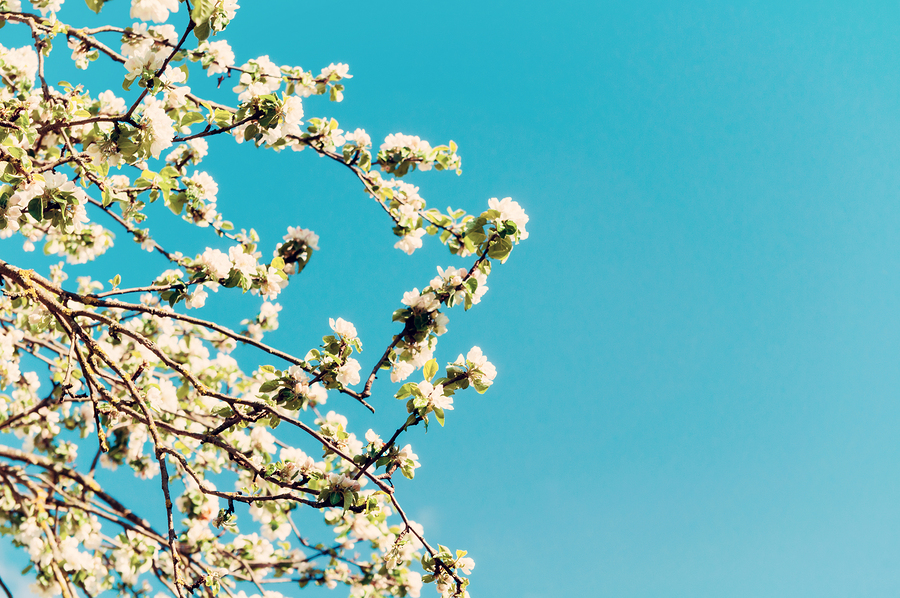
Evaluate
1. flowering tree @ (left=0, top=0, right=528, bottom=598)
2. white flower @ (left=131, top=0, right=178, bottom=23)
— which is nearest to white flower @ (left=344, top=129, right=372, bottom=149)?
flowering tree @ (left=0, top=0, right=528, bottom=598)

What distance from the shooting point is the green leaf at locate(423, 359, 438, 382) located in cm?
281

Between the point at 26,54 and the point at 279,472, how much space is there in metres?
3.64

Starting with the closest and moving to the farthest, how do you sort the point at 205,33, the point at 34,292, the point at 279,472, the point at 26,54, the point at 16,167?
the point at 205,33 → the point at 16,167 → the point at 34,292 → the point at 279,472 → the point at 26,54

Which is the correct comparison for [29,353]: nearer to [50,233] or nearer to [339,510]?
[50,233]

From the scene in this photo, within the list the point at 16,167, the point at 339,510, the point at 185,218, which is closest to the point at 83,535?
the point at 339,510

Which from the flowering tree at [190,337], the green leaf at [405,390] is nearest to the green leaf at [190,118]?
the flowering tree at [190,337]

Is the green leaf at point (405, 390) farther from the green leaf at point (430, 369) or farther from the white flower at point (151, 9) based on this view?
the white flower at point (151, 9)

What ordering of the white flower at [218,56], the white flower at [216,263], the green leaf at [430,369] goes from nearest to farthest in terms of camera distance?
the green leaf at [430,369]
the white flower at [216,263]
the white flower at [218,56]

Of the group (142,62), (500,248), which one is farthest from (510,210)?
(142,62)

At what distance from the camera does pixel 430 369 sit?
9.22 ft

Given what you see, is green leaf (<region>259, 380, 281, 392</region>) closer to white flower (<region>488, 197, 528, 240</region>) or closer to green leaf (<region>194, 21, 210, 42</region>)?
white flower (<region>488, 197, 528, 240</region>)

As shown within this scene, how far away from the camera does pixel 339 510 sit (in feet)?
13.6

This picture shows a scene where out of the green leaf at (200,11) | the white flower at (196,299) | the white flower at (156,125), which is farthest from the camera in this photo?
the white flower at (196,299)

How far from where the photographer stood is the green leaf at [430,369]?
2.81m
